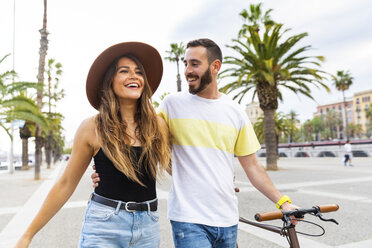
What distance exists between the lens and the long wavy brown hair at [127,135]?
1628 millimetres

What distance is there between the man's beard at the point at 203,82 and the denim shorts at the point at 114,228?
34.2 inches

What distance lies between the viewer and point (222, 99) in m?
2.28

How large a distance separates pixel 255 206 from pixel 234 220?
550 cm

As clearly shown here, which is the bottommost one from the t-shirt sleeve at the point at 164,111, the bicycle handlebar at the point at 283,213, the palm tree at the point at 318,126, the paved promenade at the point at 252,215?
the paved promenade at the point at 252,215

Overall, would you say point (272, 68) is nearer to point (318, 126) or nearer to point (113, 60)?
point (113, 60)

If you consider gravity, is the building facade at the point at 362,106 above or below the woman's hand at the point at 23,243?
above

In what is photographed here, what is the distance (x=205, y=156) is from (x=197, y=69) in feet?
1.91

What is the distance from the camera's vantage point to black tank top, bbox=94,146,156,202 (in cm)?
163

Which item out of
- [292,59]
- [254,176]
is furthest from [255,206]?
[292,59]

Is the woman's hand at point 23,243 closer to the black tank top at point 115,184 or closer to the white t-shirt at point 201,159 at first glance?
the black tank top at point 115,184

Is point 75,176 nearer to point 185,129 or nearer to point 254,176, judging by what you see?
point 185,129

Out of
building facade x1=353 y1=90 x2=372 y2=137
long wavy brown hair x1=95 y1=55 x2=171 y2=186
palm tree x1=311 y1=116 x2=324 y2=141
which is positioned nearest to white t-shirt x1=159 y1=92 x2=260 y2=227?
long wavy brown hair x1=95 y1=55 x2=171 y2=186

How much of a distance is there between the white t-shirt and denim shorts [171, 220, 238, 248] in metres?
0.03

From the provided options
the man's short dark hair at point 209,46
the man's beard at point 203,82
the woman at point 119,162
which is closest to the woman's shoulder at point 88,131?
the woman at point 119,162
